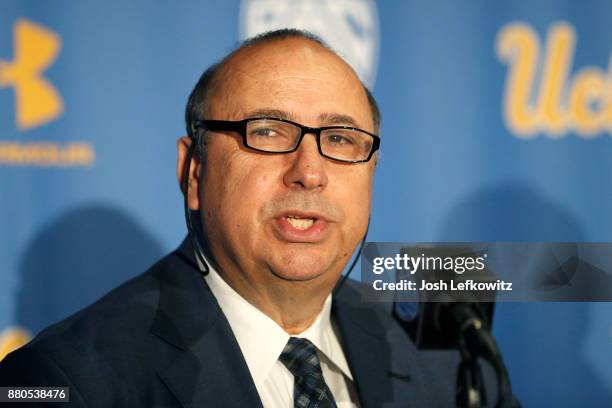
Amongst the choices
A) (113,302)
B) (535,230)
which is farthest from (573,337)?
(113,302)

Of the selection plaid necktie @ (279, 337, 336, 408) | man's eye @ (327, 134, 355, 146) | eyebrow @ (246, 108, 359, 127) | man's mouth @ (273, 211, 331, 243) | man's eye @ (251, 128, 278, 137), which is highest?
eyebrow @ (246, 108, 359, 127)

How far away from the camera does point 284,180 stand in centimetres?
116

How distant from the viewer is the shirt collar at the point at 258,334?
3.96 ft

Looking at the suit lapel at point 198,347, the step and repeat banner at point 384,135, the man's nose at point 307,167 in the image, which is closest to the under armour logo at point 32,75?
the step and repeat banner at point 384,135

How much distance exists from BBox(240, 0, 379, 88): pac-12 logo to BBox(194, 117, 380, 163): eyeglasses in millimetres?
689

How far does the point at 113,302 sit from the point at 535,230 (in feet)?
4.24

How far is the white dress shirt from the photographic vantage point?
120cm

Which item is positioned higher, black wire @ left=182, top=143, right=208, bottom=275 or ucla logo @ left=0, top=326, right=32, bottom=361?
black wire @ left=182, top=143, right=208, bottom=275

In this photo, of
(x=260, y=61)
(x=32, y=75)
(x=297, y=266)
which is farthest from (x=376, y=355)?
(x=32, y=75)

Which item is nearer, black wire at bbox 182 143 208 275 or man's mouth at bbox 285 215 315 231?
man's mouth at bbox 285 215 315 231

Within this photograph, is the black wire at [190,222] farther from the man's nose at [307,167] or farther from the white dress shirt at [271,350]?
the man's nose at [307,167]

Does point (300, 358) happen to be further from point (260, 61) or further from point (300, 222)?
point (260, 61)

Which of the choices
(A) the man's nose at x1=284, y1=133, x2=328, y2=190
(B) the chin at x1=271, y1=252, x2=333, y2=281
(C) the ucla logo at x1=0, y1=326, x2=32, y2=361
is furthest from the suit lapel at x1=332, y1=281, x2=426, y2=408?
(C) the ucla logo at x1=0, y1=326, x2=32, y2=361

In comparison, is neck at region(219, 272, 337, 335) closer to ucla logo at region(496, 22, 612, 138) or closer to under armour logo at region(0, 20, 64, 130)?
under armour logo at region(0, 20, 64, 130)
